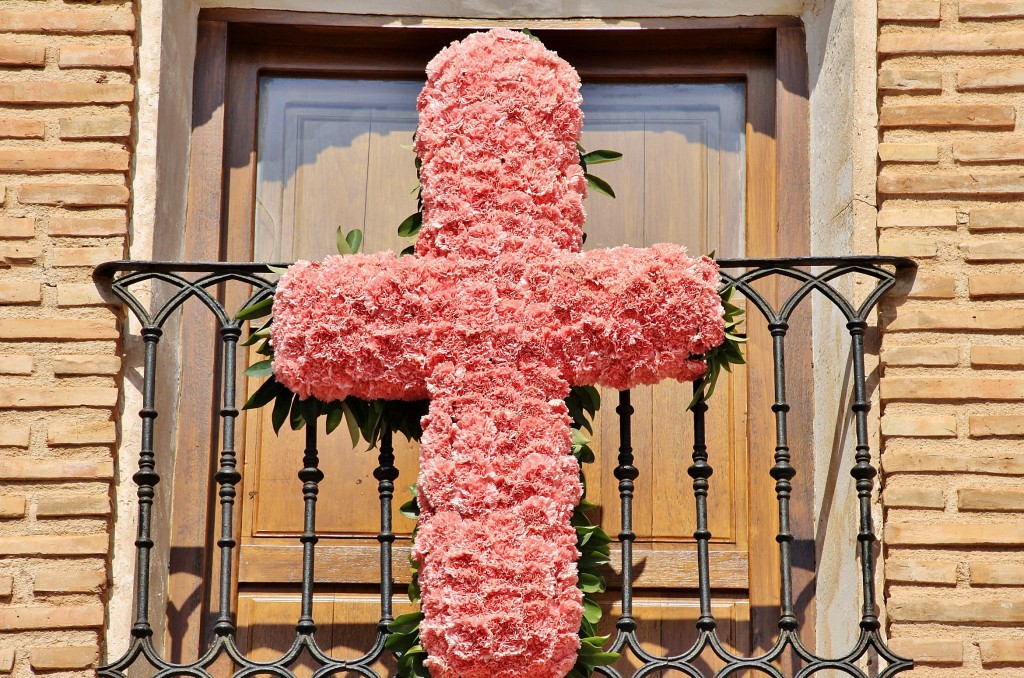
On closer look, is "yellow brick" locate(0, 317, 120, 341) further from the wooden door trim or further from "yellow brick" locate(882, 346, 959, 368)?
"yellow brick" locate(882, 346, 959, 368)

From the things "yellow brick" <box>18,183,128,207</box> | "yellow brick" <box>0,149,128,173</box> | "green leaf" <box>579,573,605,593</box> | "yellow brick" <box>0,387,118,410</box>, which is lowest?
"green leaf" <box>579,573,605,593</box>

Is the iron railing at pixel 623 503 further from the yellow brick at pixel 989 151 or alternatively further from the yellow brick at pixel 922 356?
the yellow brick at pixel 989 151

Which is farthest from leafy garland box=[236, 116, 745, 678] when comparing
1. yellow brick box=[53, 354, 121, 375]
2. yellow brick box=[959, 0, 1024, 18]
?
yellow brick box=[959, 0, 1024, 18]

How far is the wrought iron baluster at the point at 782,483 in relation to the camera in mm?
3418

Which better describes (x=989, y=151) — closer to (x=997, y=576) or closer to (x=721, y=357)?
(x=721, y=357)

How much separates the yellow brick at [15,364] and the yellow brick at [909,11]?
7.80 ft

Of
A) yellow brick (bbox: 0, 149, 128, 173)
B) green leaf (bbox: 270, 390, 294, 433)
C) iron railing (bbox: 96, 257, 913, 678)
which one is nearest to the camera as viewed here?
iron railing (bbox: 96, 257, 913, 678)

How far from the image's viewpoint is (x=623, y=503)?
3506 mm

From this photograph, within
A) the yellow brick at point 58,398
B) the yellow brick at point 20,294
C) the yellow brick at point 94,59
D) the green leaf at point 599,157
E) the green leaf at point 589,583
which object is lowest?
the green leaf at point 589,583

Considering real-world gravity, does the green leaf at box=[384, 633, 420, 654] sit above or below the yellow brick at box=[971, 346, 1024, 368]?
below

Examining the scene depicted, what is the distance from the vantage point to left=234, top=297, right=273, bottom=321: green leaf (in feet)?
11.6

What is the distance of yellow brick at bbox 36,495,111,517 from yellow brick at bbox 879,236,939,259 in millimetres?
2052

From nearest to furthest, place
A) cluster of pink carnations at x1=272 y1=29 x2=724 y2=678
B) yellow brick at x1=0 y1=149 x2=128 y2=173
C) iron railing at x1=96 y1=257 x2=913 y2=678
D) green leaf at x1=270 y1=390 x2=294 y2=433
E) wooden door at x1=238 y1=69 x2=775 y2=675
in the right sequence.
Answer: cluster of pink carnations at x1=272 y1=29 x2=724 y2=678 → iron railing at x1=96 y1=257 x2=913 y2=678 → green leaf at x1=270 y1=390 x2=294 y2=433 → yellow brick at x1=0 y1=149 x2=128 y2=173 → wooden door at x1=238 y1=69 x2=775 y2=675

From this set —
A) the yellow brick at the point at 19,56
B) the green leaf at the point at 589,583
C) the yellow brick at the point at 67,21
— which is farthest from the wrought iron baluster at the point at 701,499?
the yellow brick at the point at 19,56
